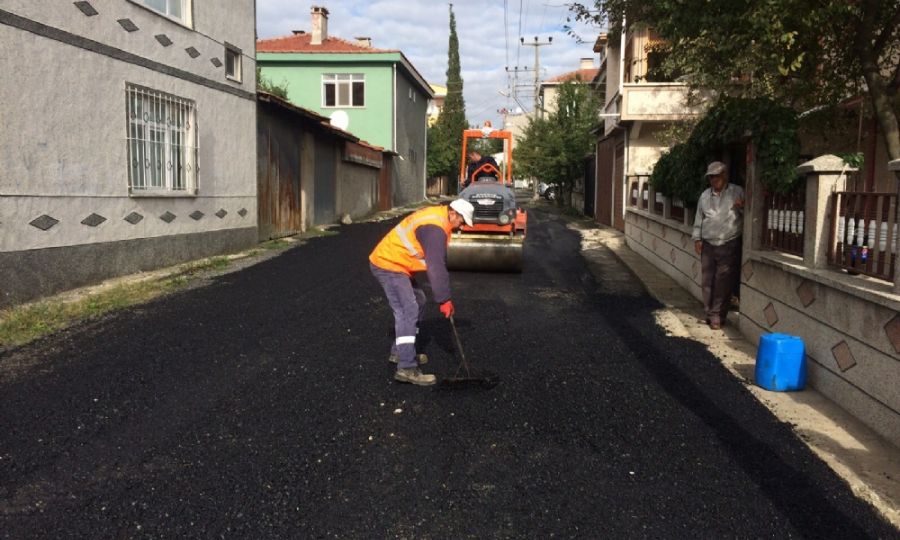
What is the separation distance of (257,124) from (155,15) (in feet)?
14.5

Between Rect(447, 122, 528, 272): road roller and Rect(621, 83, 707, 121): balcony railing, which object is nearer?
Rect(447, 122, 528, 272): road roller

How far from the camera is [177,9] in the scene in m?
12.2

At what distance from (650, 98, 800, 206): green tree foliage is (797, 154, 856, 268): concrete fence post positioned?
650mm

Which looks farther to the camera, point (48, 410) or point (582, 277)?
point (582, 277)

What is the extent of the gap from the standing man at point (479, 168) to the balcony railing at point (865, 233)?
31.1 feet

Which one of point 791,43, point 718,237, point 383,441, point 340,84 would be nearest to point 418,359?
point 383,441

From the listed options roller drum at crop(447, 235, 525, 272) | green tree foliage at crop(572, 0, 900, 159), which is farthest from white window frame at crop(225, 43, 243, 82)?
green tree foliage at crop(572, 0, 900, 159)

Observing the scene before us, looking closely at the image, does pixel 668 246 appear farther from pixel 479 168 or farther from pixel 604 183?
pixel 604 183

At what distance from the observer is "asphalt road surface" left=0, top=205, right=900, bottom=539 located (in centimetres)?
330

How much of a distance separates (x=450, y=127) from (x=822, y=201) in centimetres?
5148

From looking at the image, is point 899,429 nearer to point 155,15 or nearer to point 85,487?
point 85,487

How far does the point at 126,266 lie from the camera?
10.4 metres

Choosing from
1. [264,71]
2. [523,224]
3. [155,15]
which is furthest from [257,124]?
[264,71]

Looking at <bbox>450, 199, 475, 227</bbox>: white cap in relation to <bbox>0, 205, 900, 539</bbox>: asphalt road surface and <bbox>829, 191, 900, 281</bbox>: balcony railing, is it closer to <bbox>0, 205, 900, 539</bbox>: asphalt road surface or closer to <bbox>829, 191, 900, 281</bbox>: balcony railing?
<bbox>0, 205, 900, 539</bbox>: asphalt road surface
